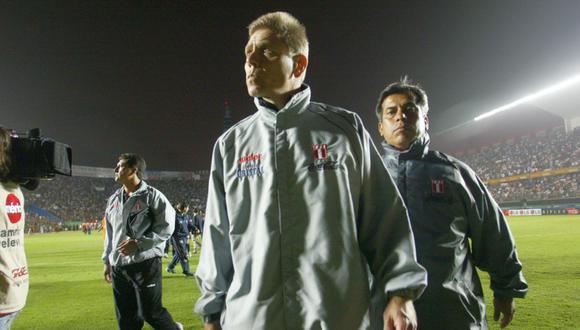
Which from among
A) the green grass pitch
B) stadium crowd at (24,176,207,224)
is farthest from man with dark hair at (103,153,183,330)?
stadium crowd at (24,176,207,224)

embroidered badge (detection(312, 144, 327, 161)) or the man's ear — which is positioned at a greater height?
the man's ear

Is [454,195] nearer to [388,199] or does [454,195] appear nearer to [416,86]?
[416,86]

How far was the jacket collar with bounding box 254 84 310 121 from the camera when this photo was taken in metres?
1.79

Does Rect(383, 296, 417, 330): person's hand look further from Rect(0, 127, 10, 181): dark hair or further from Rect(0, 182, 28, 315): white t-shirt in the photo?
Rect(0, 127, 10, 181): dark hair

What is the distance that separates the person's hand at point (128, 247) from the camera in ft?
15.3

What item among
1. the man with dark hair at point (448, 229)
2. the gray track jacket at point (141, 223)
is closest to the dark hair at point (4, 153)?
the gray track jacket at point (141, 223)

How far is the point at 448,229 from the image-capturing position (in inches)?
107

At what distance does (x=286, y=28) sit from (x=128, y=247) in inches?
144

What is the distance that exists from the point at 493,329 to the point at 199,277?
4.92 m

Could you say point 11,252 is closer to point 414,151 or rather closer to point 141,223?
point 141,223

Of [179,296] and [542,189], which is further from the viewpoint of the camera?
[542,189]

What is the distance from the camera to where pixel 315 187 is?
1663 millimetres

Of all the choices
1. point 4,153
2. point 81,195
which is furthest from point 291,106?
point 81,195

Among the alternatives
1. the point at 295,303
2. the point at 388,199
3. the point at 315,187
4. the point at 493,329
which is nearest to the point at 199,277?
the point at 295,303
